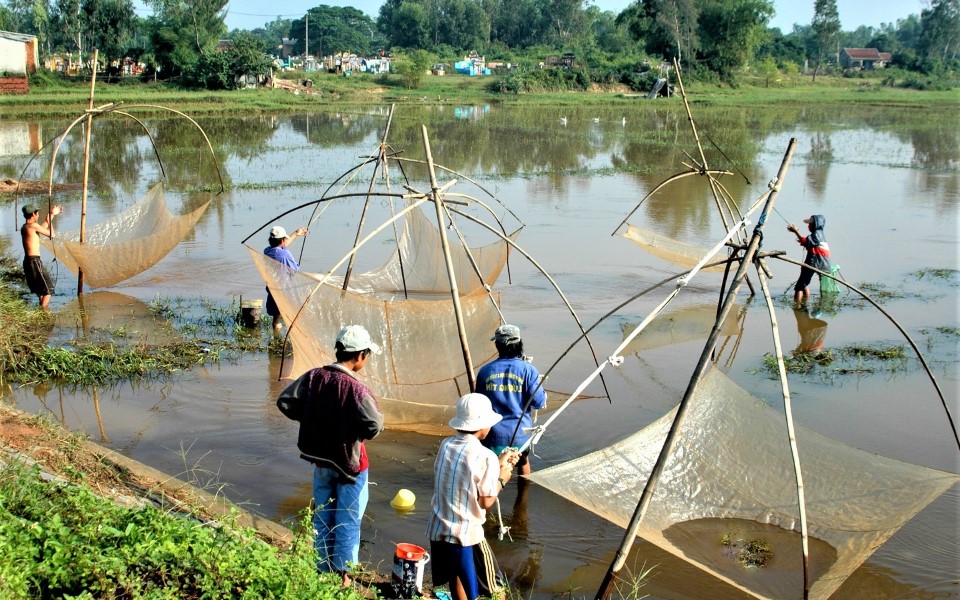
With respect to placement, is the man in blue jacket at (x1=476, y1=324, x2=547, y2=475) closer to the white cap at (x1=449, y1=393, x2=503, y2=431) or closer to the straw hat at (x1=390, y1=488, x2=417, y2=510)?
the straw hat at (x1=390, y1=488, x2=417, y2=510)

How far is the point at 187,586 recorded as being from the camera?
276 cm

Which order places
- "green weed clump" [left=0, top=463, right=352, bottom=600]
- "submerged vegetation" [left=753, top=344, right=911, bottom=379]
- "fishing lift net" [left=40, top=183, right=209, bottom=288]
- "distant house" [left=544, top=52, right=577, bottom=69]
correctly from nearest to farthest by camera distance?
1. "green weed clump" [left=0, top=463, right=352, bottom=600]
2. "submerged vegetation" [left=753, top=344, right=911, bottom=379]
3. "fishing lift net" [left=40, top=183, right=209, bottom=288]
4. "distant house" [left=544, top=52, right=577, bottom=69]

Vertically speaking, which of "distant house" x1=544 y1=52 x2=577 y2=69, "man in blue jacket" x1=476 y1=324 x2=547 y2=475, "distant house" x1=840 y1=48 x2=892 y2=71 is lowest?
"man in blue jacket" x1=476 y1=324 x2=547 y2=475

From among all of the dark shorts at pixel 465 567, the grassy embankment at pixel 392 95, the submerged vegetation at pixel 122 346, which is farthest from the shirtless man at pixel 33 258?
the grassy embankment at pixel 392 95

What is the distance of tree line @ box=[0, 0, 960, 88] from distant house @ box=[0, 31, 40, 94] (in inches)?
195

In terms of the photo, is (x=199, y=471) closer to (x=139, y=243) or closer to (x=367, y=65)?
(x=139, y=243)

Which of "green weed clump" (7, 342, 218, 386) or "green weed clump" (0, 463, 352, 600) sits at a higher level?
"green weed clump" (0, 463, 352, 600)

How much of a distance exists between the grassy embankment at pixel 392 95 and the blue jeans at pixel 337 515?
25759 mm

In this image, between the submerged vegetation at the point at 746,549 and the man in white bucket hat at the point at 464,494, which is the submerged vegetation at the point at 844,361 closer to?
the submerged vegetation at the point at 746,549

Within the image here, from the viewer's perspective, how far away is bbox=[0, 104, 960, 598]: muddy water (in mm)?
4457

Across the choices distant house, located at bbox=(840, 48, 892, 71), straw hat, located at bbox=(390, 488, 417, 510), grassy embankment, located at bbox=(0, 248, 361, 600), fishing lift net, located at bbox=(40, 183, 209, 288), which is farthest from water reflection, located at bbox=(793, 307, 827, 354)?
distant house, located at bbox=(840, 48, 892, 71)

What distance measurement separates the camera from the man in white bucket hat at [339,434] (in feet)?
11.2

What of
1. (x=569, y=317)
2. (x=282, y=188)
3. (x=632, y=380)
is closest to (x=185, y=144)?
(x=282, y=188)

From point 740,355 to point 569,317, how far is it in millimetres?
1685
